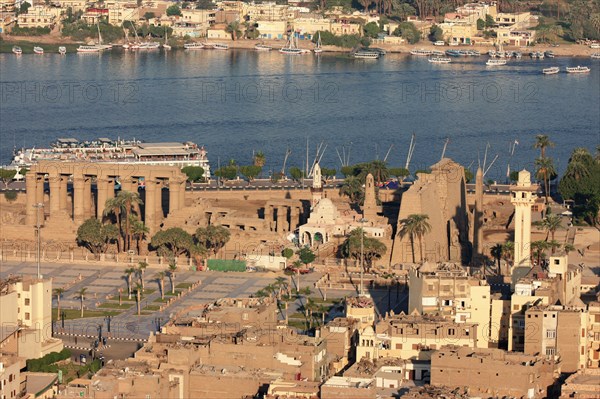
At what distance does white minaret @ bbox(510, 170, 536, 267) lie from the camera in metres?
105

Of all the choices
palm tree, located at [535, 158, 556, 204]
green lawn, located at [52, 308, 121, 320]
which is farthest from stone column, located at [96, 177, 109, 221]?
palm tree, located at [535, 158, 556, 204]

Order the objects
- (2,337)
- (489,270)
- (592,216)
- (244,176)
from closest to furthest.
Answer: (2,337) < (489,270) < (592,216) < (244,176)

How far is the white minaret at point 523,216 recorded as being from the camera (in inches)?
4126

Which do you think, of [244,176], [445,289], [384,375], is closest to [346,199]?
[244,176]

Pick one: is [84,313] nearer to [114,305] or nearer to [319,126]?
[114,305]

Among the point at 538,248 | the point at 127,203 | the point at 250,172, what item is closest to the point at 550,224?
the point at 538,248

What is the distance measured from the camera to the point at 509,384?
83750 mm

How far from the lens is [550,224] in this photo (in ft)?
382

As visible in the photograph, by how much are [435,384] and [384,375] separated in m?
2.18

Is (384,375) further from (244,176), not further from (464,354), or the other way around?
(244,176)

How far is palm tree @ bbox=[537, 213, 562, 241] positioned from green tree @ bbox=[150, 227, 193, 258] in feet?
60.2

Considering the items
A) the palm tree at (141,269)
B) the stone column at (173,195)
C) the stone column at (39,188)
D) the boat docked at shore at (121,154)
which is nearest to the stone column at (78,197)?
the stone column at (39,188)

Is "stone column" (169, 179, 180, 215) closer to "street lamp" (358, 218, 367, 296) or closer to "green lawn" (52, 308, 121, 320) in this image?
"street lamp" (358, 218, 367, 296)

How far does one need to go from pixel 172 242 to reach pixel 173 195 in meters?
5.36
